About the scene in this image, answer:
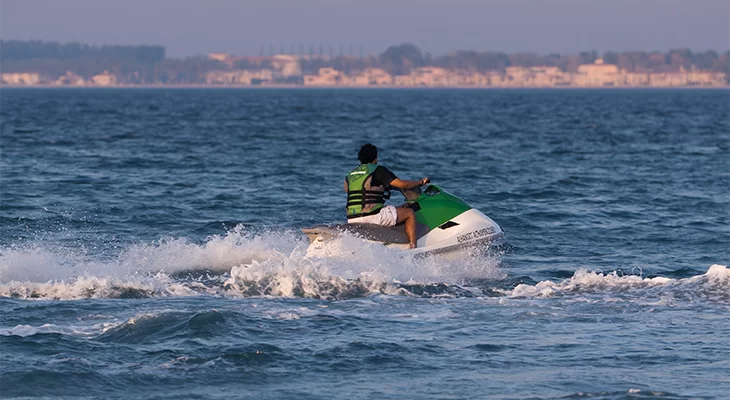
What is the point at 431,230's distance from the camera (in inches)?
520

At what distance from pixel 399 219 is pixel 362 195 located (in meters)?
0.51

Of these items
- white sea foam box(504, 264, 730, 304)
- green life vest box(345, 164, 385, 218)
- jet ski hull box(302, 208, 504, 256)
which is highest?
green life vest box(345, 164, 385, 218)

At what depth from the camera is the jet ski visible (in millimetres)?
12711

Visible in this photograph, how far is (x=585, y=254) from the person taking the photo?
15.5 m

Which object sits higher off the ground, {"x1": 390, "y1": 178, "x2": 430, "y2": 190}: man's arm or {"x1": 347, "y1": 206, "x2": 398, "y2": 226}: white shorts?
{"x1": 390, "y1": 178, "x2": 430, "y2": 190}: man's arm

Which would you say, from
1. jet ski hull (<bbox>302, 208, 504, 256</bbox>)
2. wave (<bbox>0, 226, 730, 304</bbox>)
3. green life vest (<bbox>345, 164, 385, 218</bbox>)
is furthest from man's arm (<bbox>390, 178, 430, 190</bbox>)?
A: wave (<bbox>0, 226, 730, 304</bbox>)

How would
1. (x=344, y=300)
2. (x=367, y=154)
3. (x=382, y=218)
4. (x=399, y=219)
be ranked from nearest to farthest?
(x=344, y=300) → (x=367, y=154) → (x=382, y=218) → (x=399, y=219)

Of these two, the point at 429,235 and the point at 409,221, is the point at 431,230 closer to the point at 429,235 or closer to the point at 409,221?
the point at 429,235

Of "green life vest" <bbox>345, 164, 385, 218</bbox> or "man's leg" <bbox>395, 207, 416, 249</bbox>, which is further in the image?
"man's leg" <bbox>395, 207, 416, 249</bbox>

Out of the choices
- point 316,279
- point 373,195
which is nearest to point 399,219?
point 373,195

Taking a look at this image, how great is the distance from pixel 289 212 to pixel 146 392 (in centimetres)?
1226

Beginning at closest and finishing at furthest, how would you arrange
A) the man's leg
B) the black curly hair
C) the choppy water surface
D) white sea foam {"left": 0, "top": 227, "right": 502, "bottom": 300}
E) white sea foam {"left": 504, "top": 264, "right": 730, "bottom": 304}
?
the choppy water surface → white sea foam {"left": 0, "top": 227, "right": 502, "bottom": 300} → white sea foam {"left": 504, "top": 264, "right": 730, "bottom": 304} → the black curly hair → the man's leg

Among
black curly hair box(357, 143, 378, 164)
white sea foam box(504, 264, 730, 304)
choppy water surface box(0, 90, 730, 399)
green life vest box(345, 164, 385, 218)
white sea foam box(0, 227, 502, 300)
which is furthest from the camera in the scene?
green life vest box(345, 164, 385, 218)

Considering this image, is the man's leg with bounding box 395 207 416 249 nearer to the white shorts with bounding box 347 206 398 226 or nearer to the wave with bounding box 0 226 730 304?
the white shorts with bounding box 347 206 398 226
